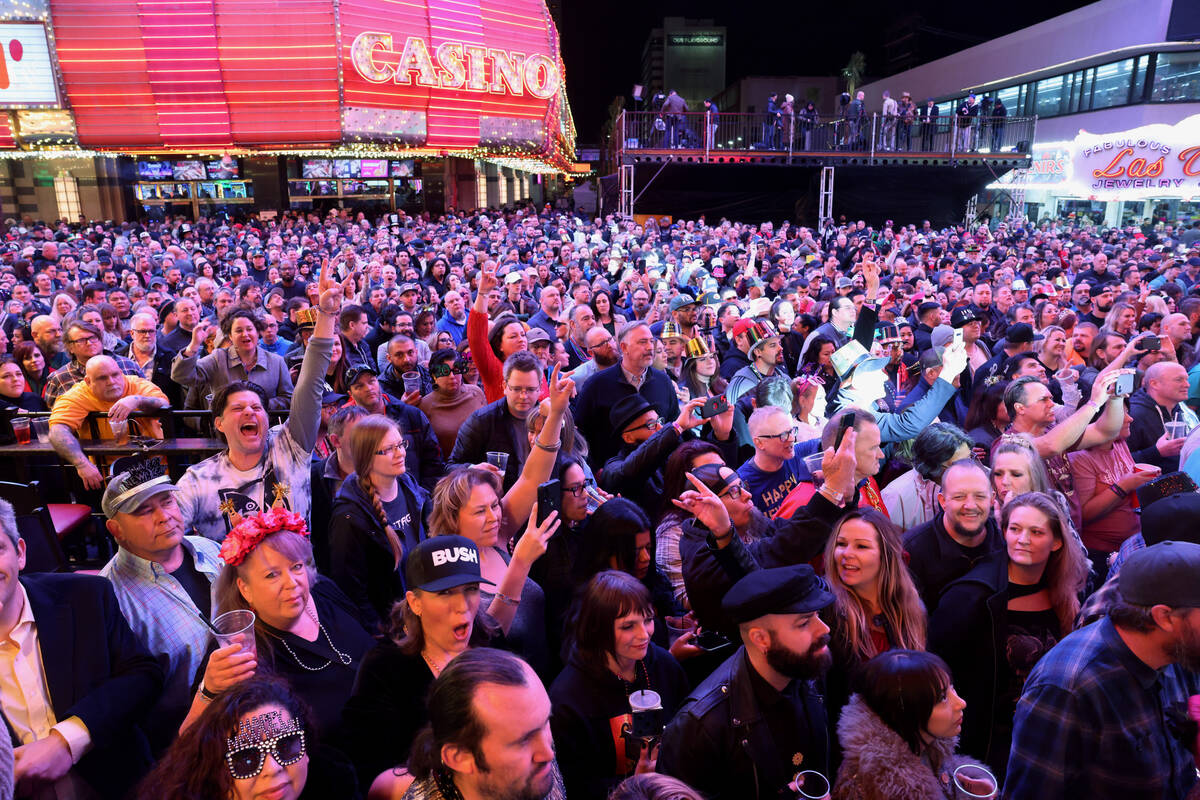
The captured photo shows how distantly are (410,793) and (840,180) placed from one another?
2678 cm

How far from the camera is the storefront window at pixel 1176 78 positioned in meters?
23.7

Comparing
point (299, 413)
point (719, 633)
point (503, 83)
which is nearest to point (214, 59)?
point (503, 83)

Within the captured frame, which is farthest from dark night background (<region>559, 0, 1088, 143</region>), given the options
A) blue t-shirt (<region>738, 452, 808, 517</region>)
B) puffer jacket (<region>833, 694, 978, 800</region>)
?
puffer jacket (<region>833, 694, 978, 800</region>)

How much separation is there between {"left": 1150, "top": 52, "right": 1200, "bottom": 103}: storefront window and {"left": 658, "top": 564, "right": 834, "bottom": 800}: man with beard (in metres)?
28.9

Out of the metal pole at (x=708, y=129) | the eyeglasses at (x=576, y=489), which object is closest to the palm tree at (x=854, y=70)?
the metal pole at (x=708, y=129)

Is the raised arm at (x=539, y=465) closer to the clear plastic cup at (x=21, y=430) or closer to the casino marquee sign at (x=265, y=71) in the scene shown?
the clear plastic cup at (x=21, y=430)

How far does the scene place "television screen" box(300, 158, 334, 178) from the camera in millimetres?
28609

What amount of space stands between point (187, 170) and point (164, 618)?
29.2 m

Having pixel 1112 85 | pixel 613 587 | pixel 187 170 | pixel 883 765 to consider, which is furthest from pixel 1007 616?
pixel 187 170

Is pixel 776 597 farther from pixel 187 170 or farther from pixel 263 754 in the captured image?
pixel 187 170

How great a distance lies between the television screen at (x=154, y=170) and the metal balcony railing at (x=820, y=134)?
16.4m

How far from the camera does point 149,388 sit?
17.0 ft

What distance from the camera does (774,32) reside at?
54812 mm

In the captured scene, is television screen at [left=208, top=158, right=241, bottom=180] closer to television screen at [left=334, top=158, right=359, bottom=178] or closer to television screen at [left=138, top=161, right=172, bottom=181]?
television screen at [left=138, top=161, right=172, bottom=181]
